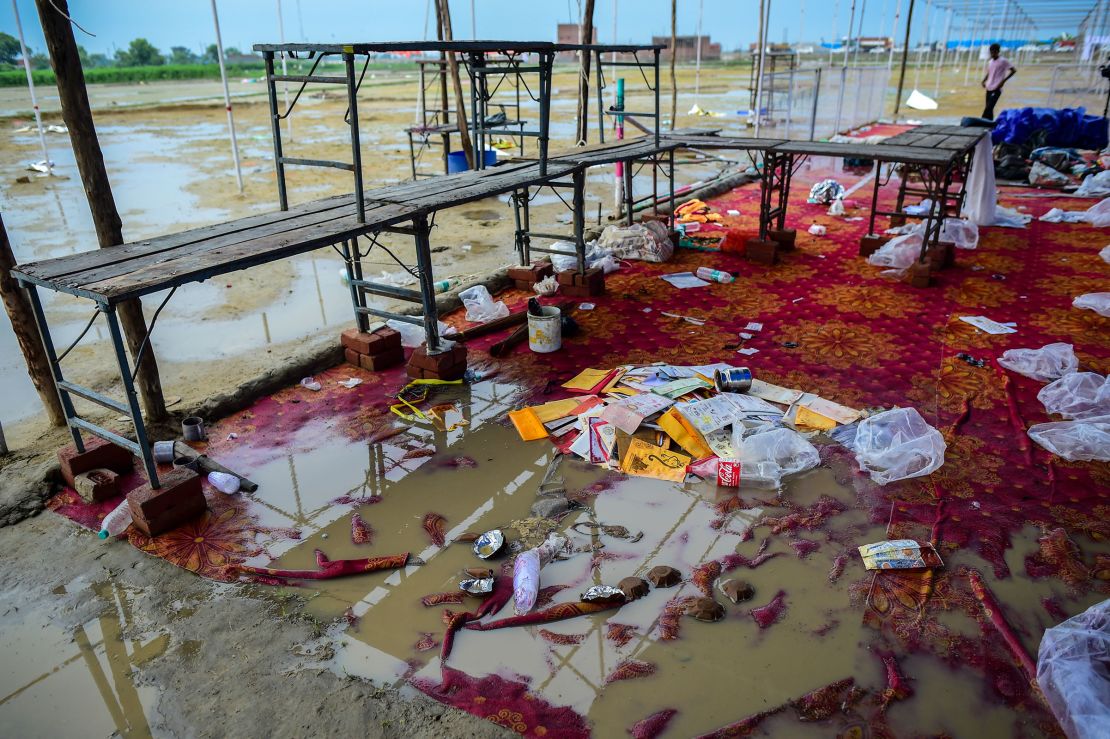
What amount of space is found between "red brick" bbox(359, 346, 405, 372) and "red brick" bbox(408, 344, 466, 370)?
0.70 ft

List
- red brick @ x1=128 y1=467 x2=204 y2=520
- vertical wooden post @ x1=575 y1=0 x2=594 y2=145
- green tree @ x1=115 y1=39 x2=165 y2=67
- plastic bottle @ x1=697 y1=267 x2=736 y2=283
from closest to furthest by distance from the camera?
red brick @ x1=128 y1=467 x2=204 y2=520 → plastic bottle @ x1=697 y1=267 x2=736 y2=283 → vertical wooden post @ x1=575 y1=0 x2=594 y2=145 → green tree @ x1=115 y1=39 x2=165 y2=67

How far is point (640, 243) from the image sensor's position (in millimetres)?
7367

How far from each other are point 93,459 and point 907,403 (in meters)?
4.75

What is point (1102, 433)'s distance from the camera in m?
3.81

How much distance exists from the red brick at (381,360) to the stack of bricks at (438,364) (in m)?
0.19

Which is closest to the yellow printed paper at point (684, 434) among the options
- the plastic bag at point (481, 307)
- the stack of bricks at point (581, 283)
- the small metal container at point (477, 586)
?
the small metal container at point (477, 586)

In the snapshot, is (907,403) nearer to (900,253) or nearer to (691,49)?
(900,253)

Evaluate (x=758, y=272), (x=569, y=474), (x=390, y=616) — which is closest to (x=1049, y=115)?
(x=758, y=272)

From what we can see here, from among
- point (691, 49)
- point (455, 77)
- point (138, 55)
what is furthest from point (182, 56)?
point (455, 77)

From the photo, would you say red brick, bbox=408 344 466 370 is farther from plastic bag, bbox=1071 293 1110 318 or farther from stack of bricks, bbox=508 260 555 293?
plastic bag, bbox=1071 293 1110 318

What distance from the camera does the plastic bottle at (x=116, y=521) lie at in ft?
10.9

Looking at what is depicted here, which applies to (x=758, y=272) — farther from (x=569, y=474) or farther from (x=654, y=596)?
(x=654, y=596)

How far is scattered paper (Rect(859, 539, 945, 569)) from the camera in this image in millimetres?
3008

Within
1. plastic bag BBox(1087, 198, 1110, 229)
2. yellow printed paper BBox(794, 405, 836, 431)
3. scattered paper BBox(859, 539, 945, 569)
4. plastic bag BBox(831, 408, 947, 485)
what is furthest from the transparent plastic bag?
plastic bag BBox(1087, 198, 1110, 229)
